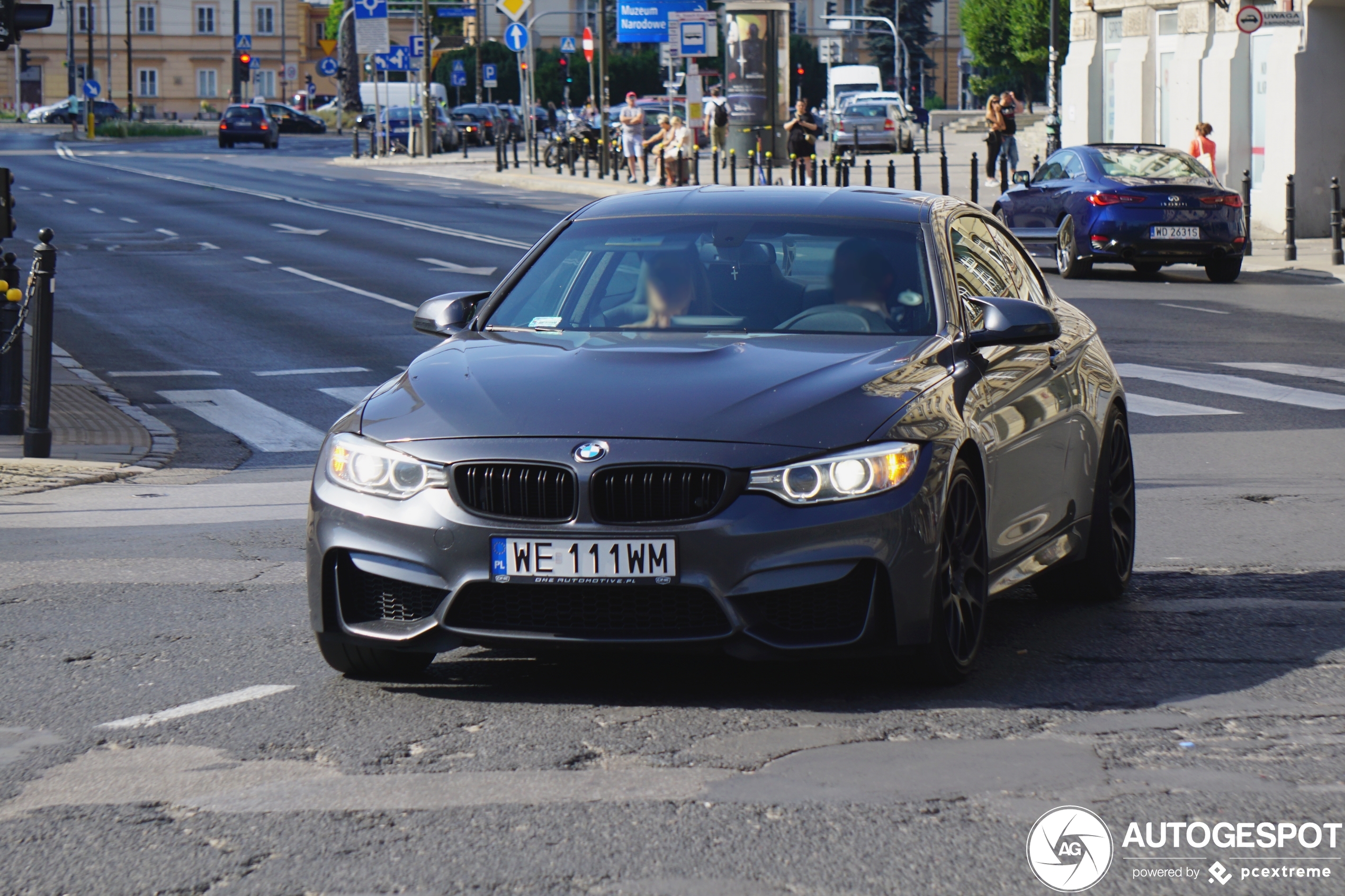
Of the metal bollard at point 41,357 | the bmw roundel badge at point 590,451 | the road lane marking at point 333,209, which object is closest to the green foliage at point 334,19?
the road lane marking at point 333,209

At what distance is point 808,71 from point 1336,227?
350 ft

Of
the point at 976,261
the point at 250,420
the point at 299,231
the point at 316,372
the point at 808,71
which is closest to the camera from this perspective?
the point at 976,261

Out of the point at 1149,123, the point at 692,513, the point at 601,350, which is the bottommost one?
the point at 692,513

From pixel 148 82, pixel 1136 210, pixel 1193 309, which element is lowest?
pixel 1193 309

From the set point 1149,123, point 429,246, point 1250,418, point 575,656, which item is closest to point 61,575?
point 575,656

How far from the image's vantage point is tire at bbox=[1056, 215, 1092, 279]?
22656 millimetres

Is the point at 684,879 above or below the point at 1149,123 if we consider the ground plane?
below

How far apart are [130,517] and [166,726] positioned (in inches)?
163

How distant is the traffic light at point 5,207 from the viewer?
11.4 metres

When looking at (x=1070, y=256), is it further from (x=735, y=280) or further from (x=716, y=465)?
(x=716, y=465)

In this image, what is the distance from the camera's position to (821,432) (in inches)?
201

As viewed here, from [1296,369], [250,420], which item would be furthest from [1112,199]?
[250,420]

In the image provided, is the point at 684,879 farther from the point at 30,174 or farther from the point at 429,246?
the point at 30,174

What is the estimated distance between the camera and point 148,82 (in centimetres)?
12588
